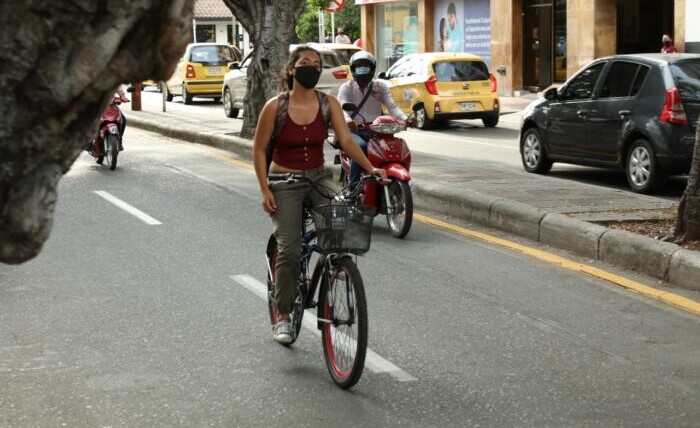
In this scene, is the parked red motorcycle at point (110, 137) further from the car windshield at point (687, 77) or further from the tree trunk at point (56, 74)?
the tree trunk at point (56, 74)

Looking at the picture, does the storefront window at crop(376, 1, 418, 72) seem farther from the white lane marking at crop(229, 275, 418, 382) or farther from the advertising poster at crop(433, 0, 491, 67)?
the white lane marking at crop(229, 275, 418, 382)

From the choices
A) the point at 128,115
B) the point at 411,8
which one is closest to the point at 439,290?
the point at 128,115

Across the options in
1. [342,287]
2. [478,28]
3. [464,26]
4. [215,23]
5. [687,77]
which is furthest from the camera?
[215,23]

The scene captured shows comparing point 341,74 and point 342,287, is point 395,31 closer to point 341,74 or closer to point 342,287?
point 341,74

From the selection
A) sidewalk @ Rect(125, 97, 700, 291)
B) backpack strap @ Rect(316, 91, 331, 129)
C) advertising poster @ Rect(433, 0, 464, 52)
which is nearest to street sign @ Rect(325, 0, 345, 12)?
advertising poster @ Rect(433, 0, 464, 52)

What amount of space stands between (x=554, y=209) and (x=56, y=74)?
8146mm

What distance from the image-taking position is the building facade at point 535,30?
29.6m

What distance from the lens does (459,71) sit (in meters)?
24.1

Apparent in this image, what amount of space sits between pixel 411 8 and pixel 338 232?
35212 millimetres

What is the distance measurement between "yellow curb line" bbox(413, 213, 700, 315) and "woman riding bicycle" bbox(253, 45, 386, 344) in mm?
2464

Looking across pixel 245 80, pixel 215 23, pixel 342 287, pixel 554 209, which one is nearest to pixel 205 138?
pixel 245 80

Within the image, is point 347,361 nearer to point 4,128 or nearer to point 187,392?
point 187,392

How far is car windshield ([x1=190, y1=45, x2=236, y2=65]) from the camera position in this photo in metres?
34.9

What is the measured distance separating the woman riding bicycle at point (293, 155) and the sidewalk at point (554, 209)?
2.92 m
